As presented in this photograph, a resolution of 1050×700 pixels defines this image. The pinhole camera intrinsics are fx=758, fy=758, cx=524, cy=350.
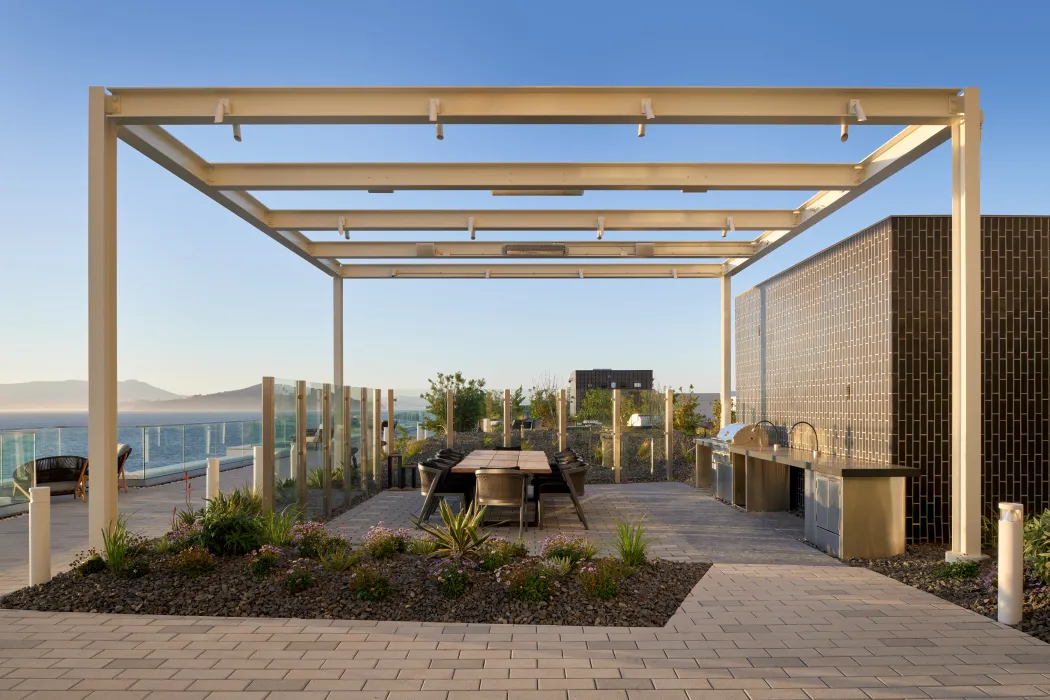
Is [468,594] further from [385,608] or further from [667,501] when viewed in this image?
[667,501]

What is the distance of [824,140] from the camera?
782 centimetres

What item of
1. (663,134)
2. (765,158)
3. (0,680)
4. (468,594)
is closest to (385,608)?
(468,594)

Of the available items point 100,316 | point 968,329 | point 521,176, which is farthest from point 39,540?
point 968,329

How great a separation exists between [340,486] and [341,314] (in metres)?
3.46

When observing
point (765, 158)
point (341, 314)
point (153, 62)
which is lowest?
point (341, 314)

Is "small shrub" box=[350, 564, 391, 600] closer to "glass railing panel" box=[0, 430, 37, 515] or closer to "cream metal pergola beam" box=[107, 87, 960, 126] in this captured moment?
"cream metal pergola beam" box=[107, 87, 960, 126]

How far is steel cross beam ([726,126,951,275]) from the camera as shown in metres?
6.66

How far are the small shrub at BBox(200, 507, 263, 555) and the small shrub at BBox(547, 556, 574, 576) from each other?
234 cm

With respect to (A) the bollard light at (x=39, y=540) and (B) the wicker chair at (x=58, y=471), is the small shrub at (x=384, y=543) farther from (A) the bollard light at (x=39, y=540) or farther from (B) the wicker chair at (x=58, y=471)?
(B) the wicker chair at (x=58, y=471)

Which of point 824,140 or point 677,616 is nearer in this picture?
point 677,616

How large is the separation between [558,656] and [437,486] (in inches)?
190

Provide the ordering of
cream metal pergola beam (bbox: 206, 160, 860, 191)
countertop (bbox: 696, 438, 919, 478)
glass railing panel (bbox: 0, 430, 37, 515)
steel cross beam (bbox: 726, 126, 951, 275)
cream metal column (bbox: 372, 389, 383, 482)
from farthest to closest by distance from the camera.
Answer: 1. cream metal column (bbox: 372, 389, 383, 482)
2. glass railing panel (bbox: 0, 430, 37, 515)
3. cream metal pergola beam (bbox: 206, 160, 860, 191)
4. countertop (bbox: 696, 438, 919, 478)
5. steel cross beam (bbox: 726, 126, 951, 275)

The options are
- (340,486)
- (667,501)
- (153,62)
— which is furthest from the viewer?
(667,501)

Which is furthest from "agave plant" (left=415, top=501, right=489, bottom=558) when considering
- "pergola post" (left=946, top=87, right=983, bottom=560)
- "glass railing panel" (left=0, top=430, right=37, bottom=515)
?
"glass railing panel" (left=0, top=430, right=37, bottom=515)
